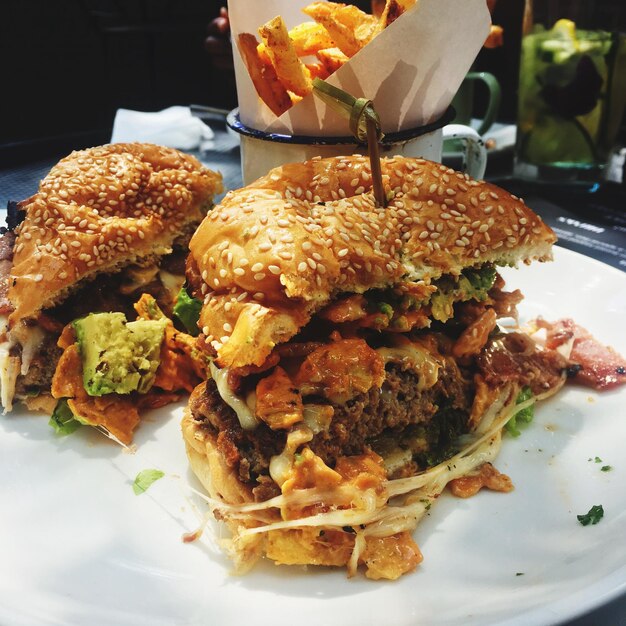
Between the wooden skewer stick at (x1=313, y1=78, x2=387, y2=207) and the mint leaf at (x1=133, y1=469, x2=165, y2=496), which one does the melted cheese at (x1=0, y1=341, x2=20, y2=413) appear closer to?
the mint leaf at (x1=133, y1=469, x2=165, y2=496)

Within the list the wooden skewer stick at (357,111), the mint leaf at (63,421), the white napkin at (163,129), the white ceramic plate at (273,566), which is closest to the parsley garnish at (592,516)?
the white ceramic plate at (273,566)

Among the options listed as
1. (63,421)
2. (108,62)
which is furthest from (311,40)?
(108,62)

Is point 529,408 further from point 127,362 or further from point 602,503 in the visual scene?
point 127,362

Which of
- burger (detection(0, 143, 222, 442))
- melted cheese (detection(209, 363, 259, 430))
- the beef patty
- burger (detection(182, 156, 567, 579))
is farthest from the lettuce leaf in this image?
melted cheese (detection(209, 363, 259, 430))

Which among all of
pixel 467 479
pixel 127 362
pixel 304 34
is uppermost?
pixel 304 34

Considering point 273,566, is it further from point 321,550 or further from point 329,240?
point 329,240

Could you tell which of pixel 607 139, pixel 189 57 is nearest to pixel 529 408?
pixel 607 139
